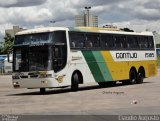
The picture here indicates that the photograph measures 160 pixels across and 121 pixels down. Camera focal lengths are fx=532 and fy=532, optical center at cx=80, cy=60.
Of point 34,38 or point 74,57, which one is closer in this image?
point 34,38

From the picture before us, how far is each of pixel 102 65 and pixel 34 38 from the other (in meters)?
4.96

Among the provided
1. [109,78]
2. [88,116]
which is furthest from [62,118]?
[109,78]

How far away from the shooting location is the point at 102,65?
28844 millimetres

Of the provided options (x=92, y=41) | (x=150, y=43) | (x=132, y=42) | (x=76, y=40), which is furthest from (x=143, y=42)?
(x=76, y=40)

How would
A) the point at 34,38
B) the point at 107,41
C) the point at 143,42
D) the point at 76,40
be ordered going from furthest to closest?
the point at 143,42 → the point at 107,41 → the point at 76,40 → the point at 34,38

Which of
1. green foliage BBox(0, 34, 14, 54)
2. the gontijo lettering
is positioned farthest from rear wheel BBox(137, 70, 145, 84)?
green foliage BBox(0, 34, 14, 54)

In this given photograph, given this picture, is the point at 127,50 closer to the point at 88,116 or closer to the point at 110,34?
the point at 110,34

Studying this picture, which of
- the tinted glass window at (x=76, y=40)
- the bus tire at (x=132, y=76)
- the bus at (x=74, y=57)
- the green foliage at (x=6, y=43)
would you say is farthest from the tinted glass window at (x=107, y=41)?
the green foliage at (x=6, y=43)

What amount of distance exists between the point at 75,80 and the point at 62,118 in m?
12.3

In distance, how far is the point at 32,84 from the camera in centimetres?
2488

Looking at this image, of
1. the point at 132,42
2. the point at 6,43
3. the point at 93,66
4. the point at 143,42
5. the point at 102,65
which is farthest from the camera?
the point at 6,43

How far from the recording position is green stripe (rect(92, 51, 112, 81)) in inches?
1118

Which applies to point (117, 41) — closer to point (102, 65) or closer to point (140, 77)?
point (102, 65)

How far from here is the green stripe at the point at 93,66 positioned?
1083 inches
